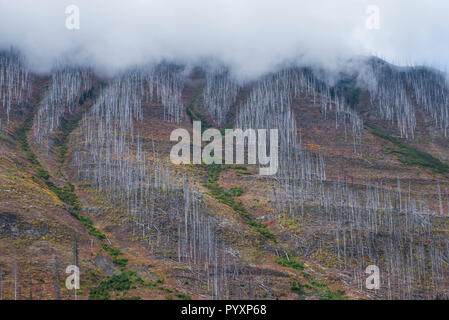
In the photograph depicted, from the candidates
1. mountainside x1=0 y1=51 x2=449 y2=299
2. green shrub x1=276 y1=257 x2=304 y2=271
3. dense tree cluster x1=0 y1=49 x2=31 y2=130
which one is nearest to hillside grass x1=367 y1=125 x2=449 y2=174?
mountainside x1=0 y1=51 x2=449 y2=299

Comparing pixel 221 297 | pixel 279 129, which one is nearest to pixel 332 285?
pixel 221 297

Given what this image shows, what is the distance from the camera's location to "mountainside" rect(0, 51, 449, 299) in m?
65.7

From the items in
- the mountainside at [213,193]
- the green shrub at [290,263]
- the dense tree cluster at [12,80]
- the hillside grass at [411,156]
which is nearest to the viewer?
the mountainside at [213,193]

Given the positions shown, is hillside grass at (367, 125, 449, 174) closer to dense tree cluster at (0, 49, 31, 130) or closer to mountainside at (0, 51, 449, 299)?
mountainside at (0, 51, 449, 299)

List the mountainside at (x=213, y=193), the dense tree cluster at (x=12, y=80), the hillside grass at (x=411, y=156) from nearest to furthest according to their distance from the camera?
the mountainside at (x=213, y=193), the hillside grass at (x=411, y=156), the dense tree cluster at (x=12, y=80)

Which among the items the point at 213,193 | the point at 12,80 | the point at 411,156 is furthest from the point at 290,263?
the point at 12,80

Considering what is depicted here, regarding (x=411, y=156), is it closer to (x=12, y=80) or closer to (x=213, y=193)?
(x=213, y=193)

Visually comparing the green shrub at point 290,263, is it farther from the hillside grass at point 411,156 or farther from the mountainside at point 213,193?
the hillside grass at point 411,156

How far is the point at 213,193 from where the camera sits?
91688mm

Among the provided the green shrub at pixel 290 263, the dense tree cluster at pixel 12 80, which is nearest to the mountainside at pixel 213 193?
the green shrub at pixel 290 263

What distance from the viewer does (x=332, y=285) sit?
68.9 m

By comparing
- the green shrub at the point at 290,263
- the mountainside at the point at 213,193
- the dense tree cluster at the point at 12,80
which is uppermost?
the dense tree cluster at the point at 12,80

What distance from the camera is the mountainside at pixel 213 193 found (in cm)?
6569

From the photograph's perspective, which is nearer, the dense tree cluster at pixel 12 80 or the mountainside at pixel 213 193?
the mountainside at pixel 213 193
